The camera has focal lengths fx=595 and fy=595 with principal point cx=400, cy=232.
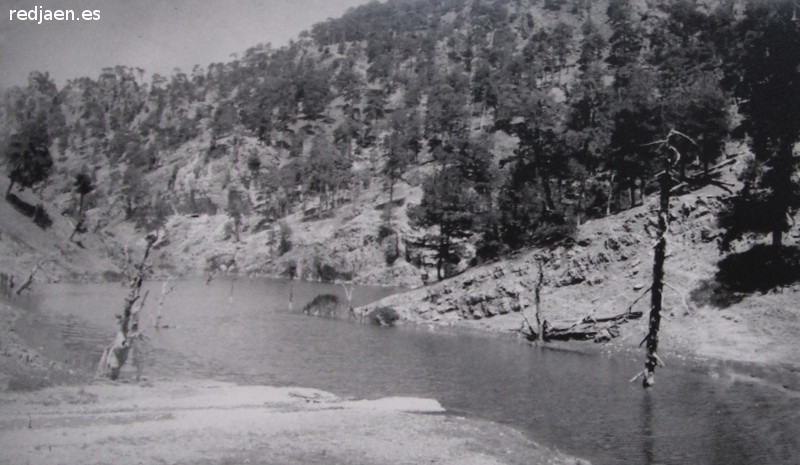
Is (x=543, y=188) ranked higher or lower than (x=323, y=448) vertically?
higher

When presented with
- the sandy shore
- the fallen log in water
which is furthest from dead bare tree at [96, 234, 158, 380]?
the fallen log in water

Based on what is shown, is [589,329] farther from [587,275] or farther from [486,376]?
[486,376]

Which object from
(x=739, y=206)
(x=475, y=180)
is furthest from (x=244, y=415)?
(x=475, y=180)

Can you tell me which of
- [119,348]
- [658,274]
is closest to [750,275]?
[658,274]

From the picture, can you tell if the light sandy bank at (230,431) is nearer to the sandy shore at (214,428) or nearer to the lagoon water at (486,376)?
the sandy shore at (214,428)

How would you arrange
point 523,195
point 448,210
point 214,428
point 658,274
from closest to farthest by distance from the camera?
1. point 214,428
2. point 658,274
3. point 523,195
4. point 448,210

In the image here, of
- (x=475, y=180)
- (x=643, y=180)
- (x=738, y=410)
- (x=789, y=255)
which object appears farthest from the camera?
(x=475, y=180)

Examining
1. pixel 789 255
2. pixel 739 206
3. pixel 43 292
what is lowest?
pixel 43 292

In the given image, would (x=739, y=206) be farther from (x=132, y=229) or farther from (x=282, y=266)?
(x=132, y=229)
